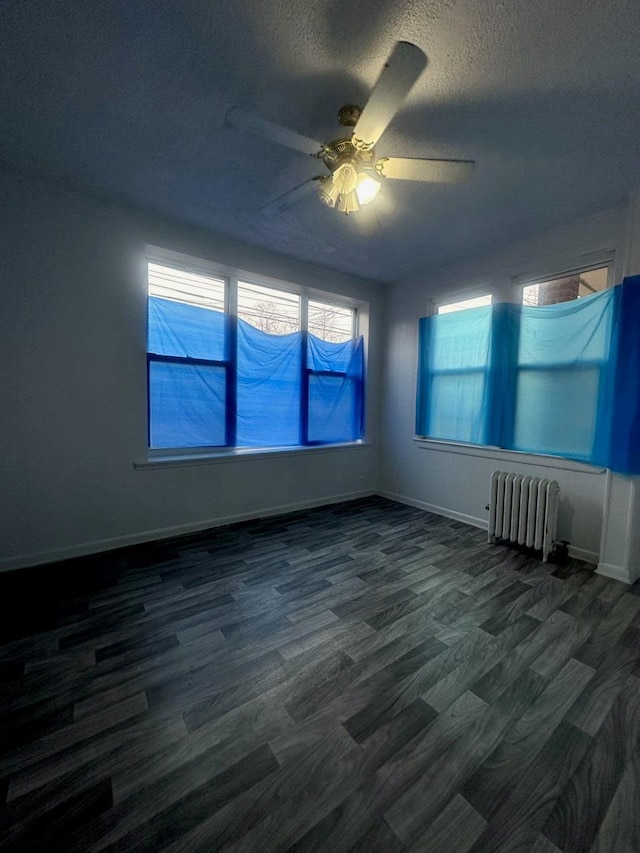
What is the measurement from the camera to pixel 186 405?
3.20 meters

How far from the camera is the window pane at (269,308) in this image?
3.54 meters

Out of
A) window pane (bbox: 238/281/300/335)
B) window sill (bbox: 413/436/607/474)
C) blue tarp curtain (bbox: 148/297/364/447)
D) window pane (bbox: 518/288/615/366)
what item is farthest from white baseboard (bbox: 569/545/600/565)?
window pane (bbox: 238/281/300/335)

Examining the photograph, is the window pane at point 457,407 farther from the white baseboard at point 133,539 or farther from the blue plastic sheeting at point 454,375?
the white baseboard at point 133,539

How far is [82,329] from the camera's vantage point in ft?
8.66

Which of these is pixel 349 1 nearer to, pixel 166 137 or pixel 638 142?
pixel 166 137

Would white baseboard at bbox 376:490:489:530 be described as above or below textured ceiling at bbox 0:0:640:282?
below

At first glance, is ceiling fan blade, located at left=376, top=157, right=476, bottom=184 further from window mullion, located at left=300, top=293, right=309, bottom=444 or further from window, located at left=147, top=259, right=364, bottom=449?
window mullion, located at left=300, top=293, right=309, bottom=444

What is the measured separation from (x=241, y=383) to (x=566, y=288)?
3.11m

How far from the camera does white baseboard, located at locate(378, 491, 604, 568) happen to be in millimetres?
2780

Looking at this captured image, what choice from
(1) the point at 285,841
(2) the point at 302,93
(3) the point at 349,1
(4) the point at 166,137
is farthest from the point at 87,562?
(3) the point at 349,1

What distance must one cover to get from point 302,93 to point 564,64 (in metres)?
1.16

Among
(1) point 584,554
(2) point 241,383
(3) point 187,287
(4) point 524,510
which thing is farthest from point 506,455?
(3) point 187,287

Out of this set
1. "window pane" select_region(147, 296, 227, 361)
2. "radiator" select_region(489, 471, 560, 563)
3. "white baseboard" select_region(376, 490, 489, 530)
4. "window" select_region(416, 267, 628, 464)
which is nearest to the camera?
"window" select_region(416, 267, 628, 464)

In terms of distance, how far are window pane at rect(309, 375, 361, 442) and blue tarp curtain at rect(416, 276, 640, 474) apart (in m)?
0.93
